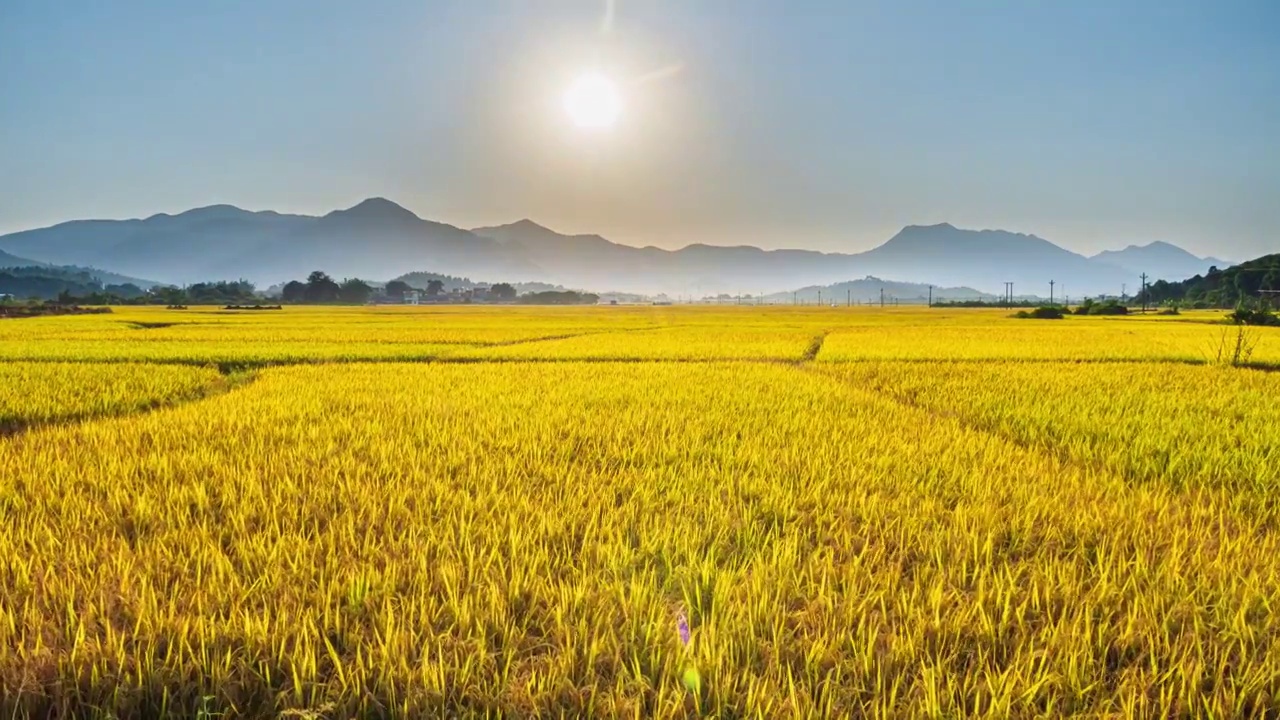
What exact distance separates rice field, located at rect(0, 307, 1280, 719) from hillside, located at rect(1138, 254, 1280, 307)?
104 meters

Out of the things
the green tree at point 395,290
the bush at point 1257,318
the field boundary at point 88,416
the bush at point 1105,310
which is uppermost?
the green tree at point 395,290

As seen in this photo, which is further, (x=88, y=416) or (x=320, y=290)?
(x=320, y=290)

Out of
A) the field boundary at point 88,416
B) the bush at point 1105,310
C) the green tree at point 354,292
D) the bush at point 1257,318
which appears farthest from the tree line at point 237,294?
A: the bush at point 1105,310

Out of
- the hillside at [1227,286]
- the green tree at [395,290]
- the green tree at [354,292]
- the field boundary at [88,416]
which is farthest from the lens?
the green tree at [395,290]

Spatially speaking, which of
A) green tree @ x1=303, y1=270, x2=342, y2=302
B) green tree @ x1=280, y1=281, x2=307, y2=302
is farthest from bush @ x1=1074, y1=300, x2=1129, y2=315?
green tree @ x1=280, y1=281, x2=307, y2=302

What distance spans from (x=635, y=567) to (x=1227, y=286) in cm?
12441

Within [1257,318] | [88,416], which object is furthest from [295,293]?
[1257,318]

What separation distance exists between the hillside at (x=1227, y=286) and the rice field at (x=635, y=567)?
104 m

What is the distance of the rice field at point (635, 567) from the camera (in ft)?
5.41

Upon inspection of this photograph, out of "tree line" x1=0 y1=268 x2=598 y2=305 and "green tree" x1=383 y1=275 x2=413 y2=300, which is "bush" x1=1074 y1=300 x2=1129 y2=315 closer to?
"tree line" x1=0 y1=268 x2=598 y2=305

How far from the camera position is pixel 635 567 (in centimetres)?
249

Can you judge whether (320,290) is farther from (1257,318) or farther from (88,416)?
(1257,318)

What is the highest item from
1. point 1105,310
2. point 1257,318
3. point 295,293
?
point 295,293

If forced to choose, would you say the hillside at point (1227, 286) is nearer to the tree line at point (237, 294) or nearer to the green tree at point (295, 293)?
the tree line at point (237, 294)
